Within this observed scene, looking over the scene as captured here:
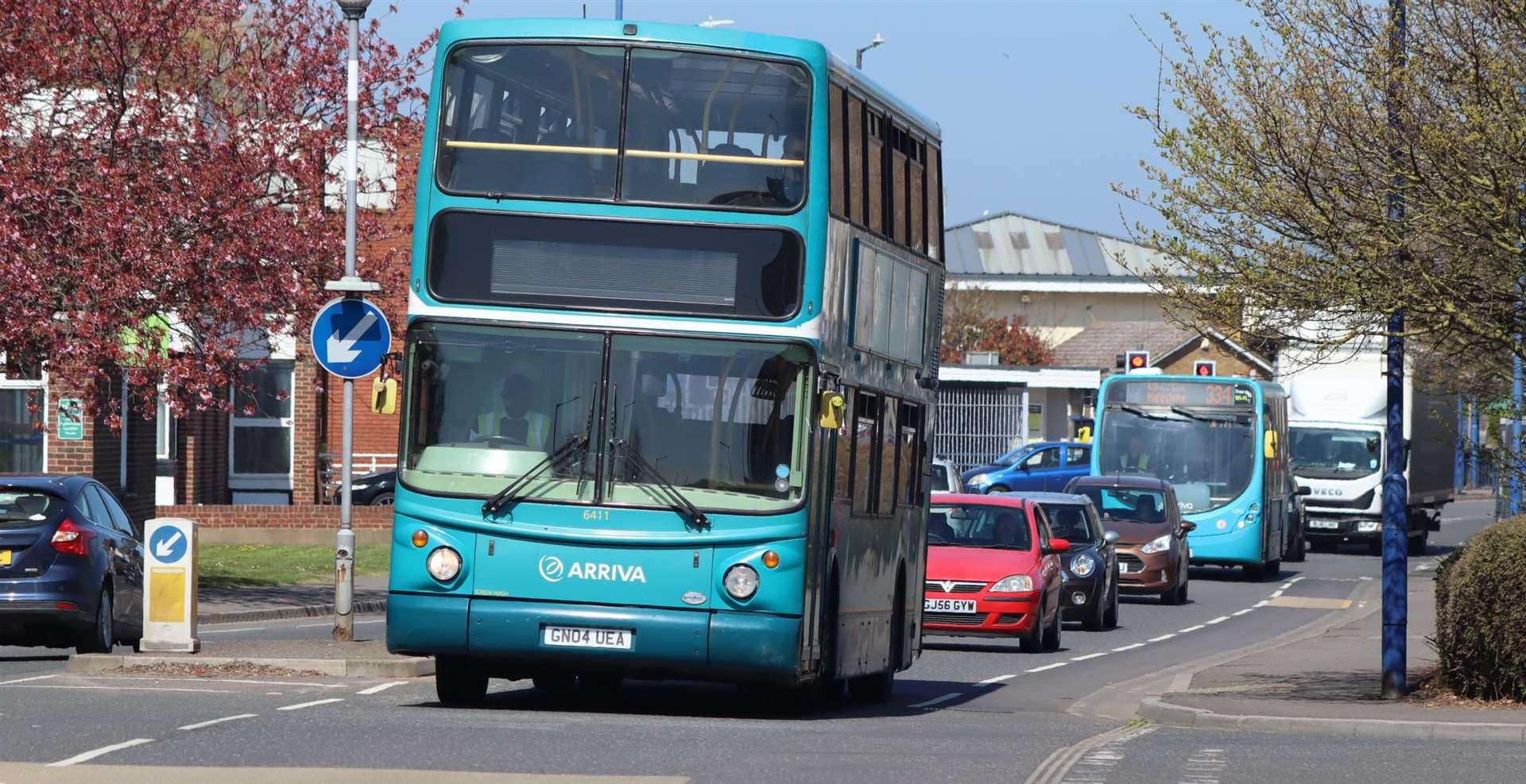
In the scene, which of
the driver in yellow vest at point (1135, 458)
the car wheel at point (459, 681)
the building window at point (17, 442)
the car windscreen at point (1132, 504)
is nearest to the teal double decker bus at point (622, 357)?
the car wheel at point (459, 681)

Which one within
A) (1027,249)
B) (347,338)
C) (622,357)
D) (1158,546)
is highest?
(1027,249)

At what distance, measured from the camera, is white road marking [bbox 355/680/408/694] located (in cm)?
1571

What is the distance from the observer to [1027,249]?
10462cm

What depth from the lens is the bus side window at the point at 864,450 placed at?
49.3 feet

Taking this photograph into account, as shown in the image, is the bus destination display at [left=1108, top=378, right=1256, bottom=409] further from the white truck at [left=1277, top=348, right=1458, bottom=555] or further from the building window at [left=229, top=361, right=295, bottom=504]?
the building window at [left=229, top=361, right=295, bottom=504]

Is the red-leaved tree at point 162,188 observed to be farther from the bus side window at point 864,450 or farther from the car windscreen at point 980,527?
the bus side window at point 864,450

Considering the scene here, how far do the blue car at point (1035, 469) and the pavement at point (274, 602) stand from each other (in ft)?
61.4

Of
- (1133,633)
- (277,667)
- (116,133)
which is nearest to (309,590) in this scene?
(116,133)

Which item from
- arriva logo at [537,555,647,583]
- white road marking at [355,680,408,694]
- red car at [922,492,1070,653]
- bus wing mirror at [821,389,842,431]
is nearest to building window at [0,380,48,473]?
red car at [922,492,1070,653]

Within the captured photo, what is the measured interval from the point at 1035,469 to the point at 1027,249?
5483 centimetres

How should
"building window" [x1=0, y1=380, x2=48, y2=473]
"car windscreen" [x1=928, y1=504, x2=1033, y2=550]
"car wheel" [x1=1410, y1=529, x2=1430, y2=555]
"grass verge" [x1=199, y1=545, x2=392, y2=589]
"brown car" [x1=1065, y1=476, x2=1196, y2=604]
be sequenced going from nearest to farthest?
"car windscreen" [x1=928, y1=504, x2=1033, y2=550], "grass verge" [x1=199, y1=545, x2=392, y2=589], "brown car" [x1=1065, y1=476, x2=1196, y2=604], "building window" [x1=0, y1=380, x2=48, y2=473], "car wheel" [x1=1410, y1=529, x2=1430, y2=555]

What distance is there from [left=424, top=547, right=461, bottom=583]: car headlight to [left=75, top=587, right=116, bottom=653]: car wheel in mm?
6151

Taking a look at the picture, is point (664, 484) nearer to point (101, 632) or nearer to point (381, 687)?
point (381, 687)

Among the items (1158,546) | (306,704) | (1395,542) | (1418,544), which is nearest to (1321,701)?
(1395,542)
